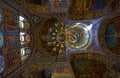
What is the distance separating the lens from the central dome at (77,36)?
62.7ft

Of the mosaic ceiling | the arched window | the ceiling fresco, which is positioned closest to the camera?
the arched window

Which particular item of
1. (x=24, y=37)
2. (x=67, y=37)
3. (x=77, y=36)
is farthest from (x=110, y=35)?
(x=24, y=37)

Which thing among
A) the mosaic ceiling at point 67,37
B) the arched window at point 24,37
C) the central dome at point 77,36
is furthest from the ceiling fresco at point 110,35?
the arched window at point 24,37

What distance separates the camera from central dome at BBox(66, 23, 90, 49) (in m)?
19.1

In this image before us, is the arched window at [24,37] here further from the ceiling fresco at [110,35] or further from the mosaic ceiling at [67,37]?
the ceiling fresco at [110,35]

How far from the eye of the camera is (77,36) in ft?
64.8

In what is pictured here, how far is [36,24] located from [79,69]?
5931 millimetres

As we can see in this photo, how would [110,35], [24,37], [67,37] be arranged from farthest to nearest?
[67,37] → [110,35] → [24,37]

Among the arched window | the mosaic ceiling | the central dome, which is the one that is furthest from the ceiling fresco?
the arched window

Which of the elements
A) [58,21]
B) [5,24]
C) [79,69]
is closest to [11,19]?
[5,24]

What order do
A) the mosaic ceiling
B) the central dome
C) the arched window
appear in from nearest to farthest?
the arched window
the mosaic ceiling
the central dome

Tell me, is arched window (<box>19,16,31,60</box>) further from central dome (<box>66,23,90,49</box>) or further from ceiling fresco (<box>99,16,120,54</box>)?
ceiling fresco (<box>99,16,120,54</box>)

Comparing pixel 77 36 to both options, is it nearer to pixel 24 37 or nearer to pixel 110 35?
pixel 110 35

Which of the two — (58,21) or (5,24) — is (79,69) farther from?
(5,24)
